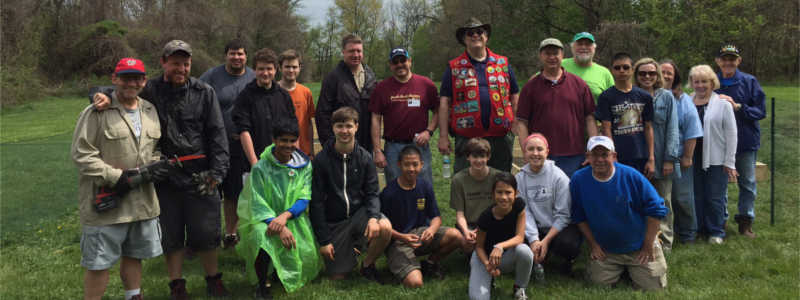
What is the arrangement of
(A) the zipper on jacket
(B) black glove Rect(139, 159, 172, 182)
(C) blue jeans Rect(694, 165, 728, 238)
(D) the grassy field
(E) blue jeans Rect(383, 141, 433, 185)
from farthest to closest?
1. (C) blue jeans Rect(694, 165, 728, 238)
2. (E) blue jeans Rect(383, 141, 433, 185)
3. (A) the zipper on jacket
4. (D) the grassy field
5. (B) black glove Rect(139, 159, 172, 182)

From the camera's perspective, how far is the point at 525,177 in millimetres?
4520

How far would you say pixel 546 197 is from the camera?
4.42m

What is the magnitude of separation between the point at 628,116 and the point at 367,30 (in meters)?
48.4

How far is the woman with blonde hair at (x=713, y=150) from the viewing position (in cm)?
525

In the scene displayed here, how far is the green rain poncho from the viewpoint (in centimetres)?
414

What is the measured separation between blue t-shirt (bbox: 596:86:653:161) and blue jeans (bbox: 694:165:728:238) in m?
1.10

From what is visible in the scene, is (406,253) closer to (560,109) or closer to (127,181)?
(560,109)

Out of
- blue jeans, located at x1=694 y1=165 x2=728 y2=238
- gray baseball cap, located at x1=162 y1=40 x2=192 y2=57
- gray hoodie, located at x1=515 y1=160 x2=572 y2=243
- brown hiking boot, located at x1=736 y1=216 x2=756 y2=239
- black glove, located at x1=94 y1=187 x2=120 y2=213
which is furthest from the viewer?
brown hiking boot, located at x1=736 y1=216 x2=756 y2=239

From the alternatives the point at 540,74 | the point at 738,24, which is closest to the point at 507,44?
the point at 738,24

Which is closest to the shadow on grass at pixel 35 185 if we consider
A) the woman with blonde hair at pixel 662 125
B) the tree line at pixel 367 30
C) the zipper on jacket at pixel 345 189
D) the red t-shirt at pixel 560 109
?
the zipper on jacket at pixel 345 189

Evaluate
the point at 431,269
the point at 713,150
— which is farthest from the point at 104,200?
the point at 713,150

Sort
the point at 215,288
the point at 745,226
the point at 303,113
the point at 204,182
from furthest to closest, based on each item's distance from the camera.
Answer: the point at 745,226 → the point at 303,113 → the point at 215,288 → the point at 204,182

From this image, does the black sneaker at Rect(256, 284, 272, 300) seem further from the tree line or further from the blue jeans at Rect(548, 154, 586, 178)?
the tree line

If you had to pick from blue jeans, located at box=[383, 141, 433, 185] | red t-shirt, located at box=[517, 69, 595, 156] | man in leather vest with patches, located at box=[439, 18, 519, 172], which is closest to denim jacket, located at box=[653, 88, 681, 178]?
red t-shirt, located at box=[517, 69, 595, 156]
